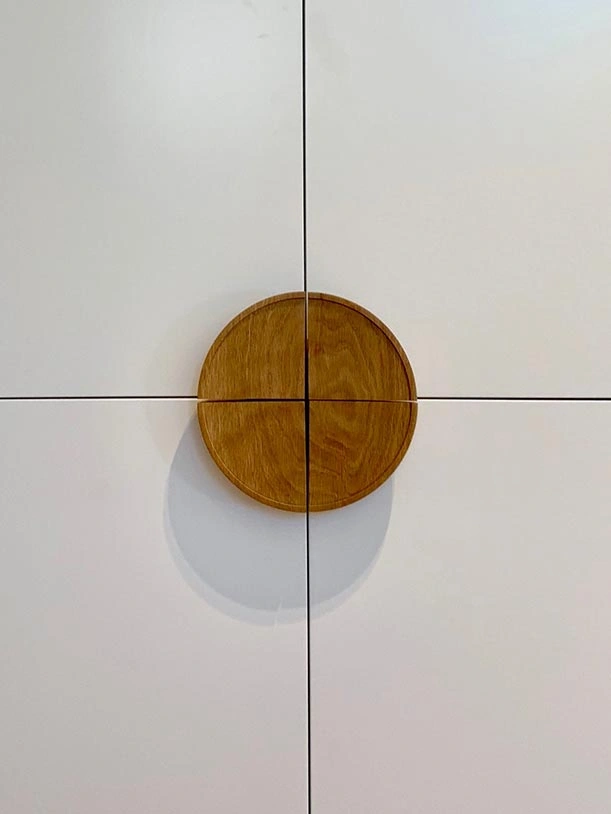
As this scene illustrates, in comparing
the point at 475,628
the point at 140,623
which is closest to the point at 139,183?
the point at 140,623

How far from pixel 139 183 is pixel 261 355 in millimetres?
227

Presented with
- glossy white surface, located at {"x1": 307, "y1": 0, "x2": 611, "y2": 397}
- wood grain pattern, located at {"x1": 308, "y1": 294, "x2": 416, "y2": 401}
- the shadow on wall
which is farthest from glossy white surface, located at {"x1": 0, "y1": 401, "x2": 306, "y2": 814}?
glossy white surface, located at {"x1": 307, "y1": 0, "x2": 611, "y2": 397}

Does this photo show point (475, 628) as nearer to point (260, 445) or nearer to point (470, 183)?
point (260, 445)

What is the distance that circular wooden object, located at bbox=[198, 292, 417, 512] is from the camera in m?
0.72

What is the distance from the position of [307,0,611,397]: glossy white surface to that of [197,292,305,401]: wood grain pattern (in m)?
0.06

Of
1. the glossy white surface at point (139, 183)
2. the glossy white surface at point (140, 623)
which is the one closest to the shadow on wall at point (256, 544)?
the glossy white surface at point (140, 623)

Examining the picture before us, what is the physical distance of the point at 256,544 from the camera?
759 mm

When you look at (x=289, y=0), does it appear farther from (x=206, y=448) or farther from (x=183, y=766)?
(x=183, y=766)

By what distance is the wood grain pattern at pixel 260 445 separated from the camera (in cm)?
72

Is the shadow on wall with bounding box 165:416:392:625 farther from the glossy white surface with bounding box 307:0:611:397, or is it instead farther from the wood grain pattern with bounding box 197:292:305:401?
the glossy white surface with bounding box 307:0:611:397

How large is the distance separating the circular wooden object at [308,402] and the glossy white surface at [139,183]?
5cm

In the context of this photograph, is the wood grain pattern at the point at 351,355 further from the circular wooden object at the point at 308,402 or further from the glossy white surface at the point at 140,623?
the glossy white surface at the point at 140,623

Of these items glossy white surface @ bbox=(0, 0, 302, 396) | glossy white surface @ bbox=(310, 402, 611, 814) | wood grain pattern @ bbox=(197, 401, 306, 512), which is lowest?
glossy white surface @ bbox=(310, 402, 611, 814)

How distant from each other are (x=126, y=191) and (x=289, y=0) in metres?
0.27
